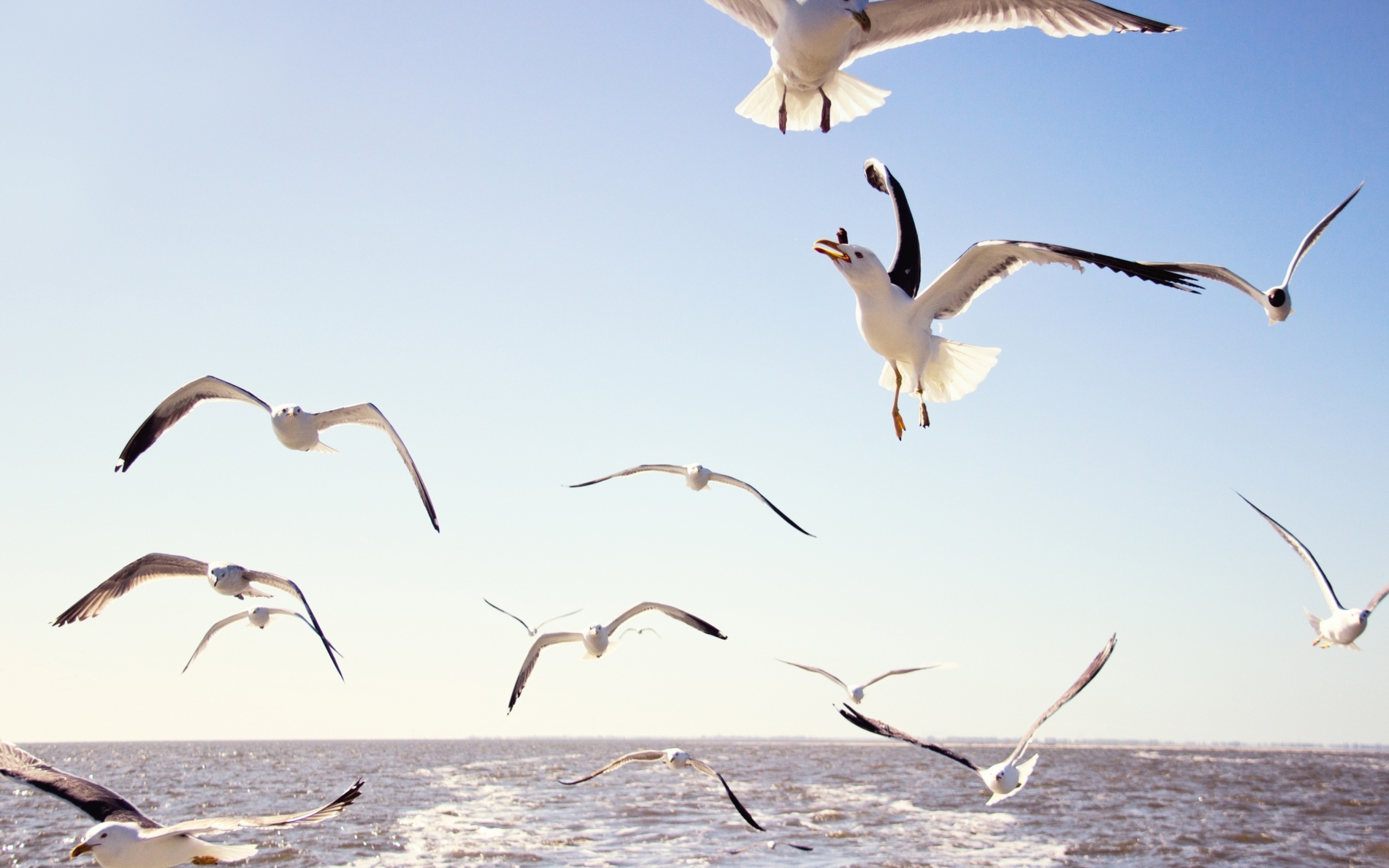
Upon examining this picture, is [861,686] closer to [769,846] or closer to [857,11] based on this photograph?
[769,846]

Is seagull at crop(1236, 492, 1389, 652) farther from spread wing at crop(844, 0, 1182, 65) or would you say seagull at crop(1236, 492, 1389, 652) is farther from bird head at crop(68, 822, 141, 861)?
bird head at crop(68, 822, 141, 861)

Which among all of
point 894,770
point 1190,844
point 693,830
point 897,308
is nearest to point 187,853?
point 897,308

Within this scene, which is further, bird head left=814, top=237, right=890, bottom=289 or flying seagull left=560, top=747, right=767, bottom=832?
flying seagull left=560, top=747, right=767, bottom=832

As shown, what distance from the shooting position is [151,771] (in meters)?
43.7

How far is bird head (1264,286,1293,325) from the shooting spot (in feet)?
22.5

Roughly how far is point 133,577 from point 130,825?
3395 mm

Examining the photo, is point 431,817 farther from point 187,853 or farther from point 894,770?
point 894,770

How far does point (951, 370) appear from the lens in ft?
24.2

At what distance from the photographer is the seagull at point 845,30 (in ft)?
20.2

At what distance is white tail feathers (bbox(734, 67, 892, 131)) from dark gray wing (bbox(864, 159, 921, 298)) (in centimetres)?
94

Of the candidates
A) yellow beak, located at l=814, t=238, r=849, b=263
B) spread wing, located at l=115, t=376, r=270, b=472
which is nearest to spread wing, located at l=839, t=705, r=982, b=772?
yellow beak, located at l=814, t=238, r=849, b=263

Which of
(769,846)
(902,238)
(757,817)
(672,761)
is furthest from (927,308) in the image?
(757,817)

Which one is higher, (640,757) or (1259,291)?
(1259,291)

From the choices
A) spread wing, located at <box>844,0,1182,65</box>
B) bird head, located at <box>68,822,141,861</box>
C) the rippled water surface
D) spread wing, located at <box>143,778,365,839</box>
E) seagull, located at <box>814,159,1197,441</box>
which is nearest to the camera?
spread wing, located at <box>143,778,365,839</box>
